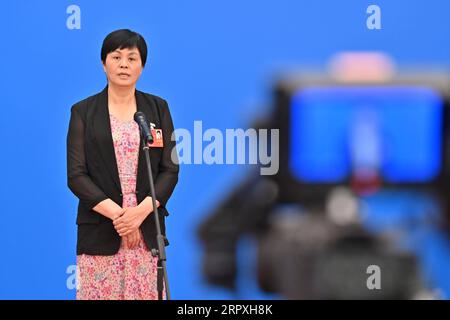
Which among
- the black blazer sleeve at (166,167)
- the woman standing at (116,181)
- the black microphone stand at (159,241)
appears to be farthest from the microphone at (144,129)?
the black blazer sleeve at (166,167)

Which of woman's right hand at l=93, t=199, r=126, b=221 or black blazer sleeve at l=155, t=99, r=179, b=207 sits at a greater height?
black blazer sleeve at l=155, t=99, r=179, b=207

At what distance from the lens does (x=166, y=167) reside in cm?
301

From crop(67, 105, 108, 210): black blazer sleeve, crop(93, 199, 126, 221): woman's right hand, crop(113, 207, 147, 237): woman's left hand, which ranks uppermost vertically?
crop(67, 105, 108, 210): black blazer sleeve

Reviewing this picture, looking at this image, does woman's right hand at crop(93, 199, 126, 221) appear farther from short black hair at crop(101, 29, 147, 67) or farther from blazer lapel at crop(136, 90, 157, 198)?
short black hair at crop(101, 29, 147, 67)

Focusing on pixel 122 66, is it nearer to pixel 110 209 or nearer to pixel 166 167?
pixel 166 167

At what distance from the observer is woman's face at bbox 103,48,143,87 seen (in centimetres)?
295

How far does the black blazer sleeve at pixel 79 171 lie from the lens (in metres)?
2.87

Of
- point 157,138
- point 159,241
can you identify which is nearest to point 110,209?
point 157,138

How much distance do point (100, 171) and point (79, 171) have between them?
0.24 ft

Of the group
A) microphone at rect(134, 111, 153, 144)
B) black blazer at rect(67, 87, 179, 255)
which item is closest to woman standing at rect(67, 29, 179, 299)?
black blazer at rect(67, 87, 179, 255)

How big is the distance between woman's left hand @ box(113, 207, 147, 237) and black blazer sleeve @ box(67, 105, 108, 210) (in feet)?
0.30

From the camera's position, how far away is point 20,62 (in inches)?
136

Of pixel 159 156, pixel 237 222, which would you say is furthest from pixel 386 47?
pixel 237 222

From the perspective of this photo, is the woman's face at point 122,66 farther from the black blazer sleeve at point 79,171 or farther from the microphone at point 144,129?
the microphone at point 144,129
